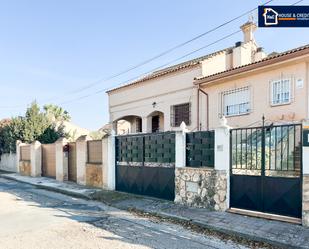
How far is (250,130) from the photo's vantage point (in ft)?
26.7

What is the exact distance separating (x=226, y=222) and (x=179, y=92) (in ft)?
31.9

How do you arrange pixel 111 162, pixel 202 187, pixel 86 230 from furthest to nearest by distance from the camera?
pixel 111 162 < pixel 202 187 < pixel 86 230

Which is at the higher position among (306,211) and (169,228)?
(306,211)

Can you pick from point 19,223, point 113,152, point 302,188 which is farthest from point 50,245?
point 113,152

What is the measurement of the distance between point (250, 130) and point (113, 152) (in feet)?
22.3

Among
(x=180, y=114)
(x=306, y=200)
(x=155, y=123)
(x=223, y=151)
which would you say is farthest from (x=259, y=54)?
(x=306, y=200)

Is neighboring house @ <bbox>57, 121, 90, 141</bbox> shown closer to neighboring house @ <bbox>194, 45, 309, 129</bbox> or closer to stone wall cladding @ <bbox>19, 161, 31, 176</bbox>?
stone wall cladding @ <bbox>19, 161, 31, 176</bbox>

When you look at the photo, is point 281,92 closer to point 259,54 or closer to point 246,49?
point 246,49

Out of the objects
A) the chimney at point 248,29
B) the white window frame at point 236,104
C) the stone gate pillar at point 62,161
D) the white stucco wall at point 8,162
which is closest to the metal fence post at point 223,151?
the white window frame at point 236,104

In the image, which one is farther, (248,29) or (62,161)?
(248,29)

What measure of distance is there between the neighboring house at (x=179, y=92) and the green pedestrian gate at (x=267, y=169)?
659 centimetres

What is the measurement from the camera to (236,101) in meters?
13.8

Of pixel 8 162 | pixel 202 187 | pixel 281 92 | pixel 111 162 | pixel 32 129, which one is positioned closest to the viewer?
pixel 202 187

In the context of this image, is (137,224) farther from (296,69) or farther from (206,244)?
(296,69)
